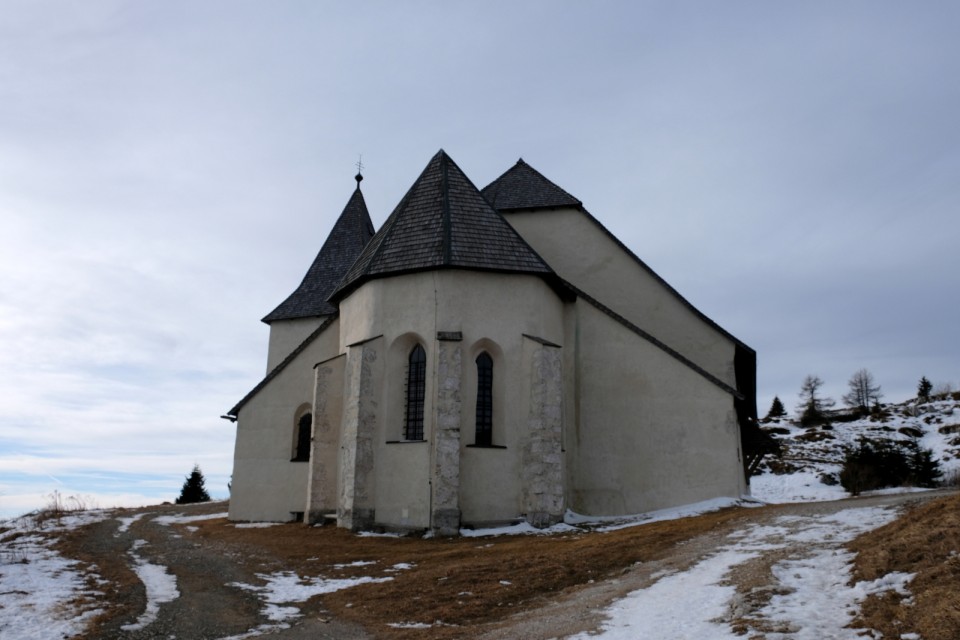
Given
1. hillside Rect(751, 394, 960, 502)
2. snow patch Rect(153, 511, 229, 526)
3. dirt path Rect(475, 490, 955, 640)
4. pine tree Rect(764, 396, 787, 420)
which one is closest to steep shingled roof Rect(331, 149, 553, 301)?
dirt path Rect(475, 490, 955, 640)

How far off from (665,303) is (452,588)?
1814 cm

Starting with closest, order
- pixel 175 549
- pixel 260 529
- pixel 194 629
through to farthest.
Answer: pixel 194 629 < pixel 175 549 < pixel 260 529

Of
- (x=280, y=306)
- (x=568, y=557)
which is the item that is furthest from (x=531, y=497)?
(x=280, y=306)

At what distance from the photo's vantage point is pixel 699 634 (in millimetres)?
7238

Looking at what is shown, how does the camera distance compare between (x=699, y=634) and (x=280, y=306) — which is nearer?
(x=699, y=634)

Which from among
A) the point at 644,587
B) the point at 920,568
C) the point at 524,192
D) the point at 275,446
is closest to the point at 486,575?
the point at 644,587

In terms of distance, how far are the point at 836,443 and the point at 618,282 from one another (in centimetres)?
3296

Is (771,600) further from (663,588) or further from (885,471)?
(885,471)

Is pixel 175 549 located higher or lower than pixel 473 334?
lower

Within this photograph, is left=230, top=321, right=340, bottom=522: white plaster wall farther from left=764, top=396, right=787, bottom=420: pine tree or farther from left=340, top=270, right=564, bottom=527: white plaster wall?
left=764, top=396, right=787, bottom=420: pine tree

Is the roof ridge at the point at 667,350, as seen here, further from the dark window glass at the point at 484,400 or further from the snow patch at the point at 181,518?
the snow patch at the point at 181,518

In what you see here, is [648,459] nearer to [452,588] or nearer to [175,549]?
[452,588]

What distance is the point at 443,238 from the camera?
2059cm

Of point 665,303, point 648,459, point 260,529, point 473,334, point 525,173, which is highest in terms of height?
point 525,173
